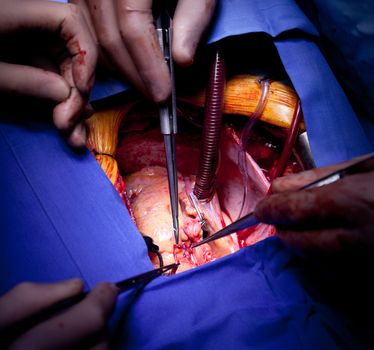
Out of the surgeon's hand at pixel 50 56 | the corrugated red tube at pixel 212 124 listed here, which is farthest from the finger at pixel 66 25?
the corrugated red tube at pixel 212 124

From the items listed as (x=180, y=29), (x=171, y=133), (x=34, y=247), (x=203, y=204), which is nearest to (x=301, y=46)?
(x=180, y=29)

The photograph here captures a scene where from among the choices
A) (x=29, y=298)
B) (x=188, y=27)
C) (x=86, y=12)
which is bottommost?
(x=29, y=298)

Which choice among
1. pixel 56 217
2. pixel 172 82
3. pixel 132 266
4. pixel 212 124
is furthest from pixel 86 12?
pixel 132 266

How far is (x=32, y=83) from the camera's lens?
835mm

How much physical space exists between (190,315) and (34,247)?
42cm

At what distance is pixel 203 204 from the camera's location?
1.48 meters

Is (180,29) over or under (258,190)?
over

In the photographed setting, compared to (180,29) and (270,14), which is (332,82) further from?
(180,29)

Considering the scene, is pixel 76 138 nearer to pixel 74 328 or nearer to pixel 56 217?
pixel 56 217

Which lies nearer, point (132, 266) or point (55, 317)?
point (55, 317)

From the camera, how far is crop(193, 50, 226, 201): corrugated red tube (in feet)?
3.68

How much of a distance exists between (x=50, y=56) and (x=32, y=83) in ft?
0.59

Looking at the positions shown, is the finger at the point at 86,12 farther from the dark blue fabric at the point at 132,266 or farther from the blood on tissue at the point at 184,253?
the blood on tissue at the point at 184,253

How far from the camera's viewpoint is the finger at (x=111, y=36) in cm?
99
